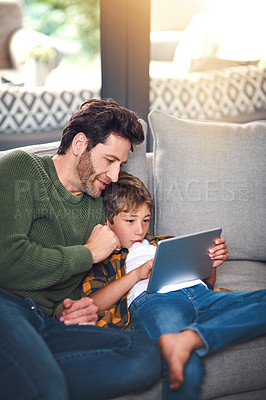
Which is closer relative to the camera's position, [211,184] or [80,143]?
[80,143]

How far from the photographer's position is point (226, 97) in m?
2.60

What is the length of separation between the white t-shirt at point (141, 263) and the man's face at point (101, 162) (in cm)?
28

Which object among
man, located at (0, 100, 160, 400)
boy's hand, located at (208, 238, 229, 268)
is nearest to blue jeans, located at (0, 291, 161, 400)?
man, located at (0, 100, 160, 400)

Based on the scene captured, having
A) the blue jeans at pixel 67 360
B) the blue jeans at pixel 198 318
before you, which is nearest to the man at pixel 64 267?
the blue jeans at pixel 67 360

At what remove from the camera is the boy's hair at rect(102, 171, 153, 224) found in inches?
65.8

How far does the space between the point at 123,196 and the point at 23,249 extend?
492mm

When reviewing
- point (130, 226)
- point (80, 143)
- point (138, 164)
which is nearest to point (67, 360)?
point (130, 226)

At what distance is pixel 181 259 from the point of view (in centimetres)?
137

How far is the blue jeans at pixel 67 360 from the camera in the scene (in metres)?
1.02

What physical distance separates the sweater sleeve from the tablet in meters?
0.24

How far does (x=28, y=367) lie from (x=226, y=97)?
6.60 feet

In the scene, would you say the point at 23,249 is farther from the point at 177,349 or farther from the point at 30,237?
the point at 177,349

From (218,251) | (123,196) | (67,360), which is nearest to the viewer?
(67,360)

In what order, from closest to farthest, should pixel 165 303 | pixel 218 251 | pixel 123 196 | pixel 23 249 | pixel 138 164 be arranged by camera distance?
pixel 23 249
pixel 165 303
pixel 218 251
pixel 123 196
pixel 138 164
